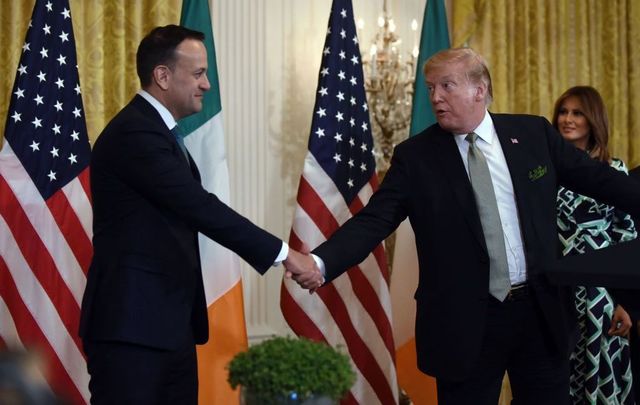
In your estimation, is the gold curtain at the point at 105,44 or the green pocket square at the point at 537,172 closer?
the green pocket square at the point at 537,172

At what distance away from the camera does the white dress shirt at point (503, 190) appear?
269cm

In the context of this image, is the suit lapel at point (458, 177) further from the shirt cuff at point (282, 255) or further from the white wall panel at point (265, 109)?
the white wall panel at point (265, 109)

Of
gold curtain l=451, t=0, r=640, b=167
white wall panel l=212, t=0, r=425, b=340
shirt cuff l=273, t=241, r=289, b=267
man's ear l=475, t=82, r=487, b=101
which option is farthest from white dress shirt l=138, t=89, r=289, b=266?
gold curtain l=451, t=0, r=640, b=167

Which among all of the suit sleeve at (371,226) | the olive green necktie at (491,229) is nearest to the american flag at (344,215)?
the suit sleeve at (371,226)

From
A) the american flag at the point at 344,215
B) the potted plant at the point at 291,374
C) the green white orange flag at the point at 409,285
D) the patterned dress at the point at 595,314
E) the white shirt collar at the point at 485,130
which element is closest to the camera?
the potted plant at the point at 291,374

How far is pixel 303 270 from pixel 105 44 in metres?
1.97

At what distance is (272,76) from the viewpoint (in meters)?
4.48

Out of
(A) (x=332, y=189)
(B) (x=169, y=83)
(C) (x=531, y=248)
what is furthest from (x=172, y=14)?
(C) (x=531, y=248)

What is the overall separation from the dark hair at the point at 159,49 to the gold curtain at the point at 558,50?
2665mm

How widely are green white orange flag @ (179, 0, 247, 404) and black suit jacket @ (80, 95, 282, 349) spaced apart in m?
1.21

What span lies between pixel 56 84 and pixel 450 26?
101 inches

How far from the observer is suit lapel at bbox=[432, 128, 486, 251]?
2670mm

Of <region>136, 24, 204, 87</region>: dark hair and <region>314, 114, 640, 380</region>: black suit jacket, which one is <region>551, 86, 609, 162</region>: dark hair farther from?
<region>136, 24, 204, 87</region>: dark hair

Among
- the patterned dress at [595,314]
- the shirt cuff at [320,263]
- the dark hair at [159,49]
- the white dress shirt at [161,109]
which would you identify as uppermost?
the dark hair at [159,49]
